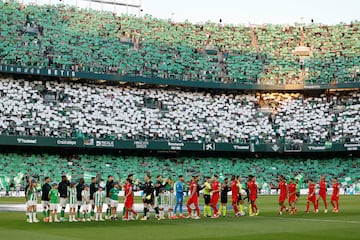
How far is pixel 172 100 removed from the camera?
74375 millimetres

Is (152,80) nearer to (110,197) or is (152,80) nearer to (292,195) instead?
(292,195)

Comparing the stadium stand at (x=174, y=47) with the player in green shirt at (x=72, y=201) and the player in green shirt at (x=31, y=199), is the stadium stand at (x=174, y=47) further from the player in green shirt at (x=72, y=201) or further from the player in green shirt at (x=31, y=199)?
the player in green shirt at (x=31, y=199)

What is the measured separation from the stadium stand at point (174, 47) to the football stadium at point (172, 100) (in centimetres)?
16

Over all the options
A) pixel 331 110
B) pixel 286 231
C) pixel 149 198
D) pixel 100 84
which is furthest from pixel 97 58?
pixel 286 231

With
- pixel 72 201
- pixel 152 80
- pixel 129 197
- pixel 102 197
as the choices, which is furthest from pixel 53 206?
pixel 152 80

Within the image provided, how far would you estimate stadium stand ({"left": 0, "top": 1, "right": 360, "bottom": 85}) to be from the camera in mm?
68312

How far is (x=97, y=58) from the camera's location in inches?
2776

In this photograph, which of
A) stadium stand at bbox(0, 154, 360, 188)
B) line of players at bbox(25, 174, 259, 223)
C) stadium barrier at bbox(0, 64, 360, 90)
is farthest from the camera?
stadium barrier at bbox(0, 64, 360, 90)

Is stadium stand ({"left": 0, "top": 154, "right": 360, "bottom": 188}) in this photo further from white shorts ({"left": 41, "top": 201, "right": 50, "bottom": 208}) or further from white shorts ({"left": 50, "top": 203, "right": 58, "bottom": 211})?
white shorts ({"left": 50, "top": 203, "right": 58, "bottom": 211})

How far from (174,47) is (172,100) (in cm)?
700

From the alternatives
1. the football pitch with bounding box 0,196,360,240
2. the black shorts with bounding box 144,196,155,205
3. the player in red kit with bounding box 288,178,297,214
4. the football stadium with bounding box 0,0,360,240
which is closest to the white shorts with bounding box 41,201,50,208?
the football pitch with bounding box 0,196,360,240

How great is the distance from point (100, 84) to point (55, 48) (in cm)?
660

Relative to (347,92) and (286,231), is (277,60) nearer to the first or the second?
(347,92)

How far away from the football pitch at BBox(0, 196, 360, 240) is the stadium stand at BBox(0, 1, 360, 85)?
39733 millimetres
